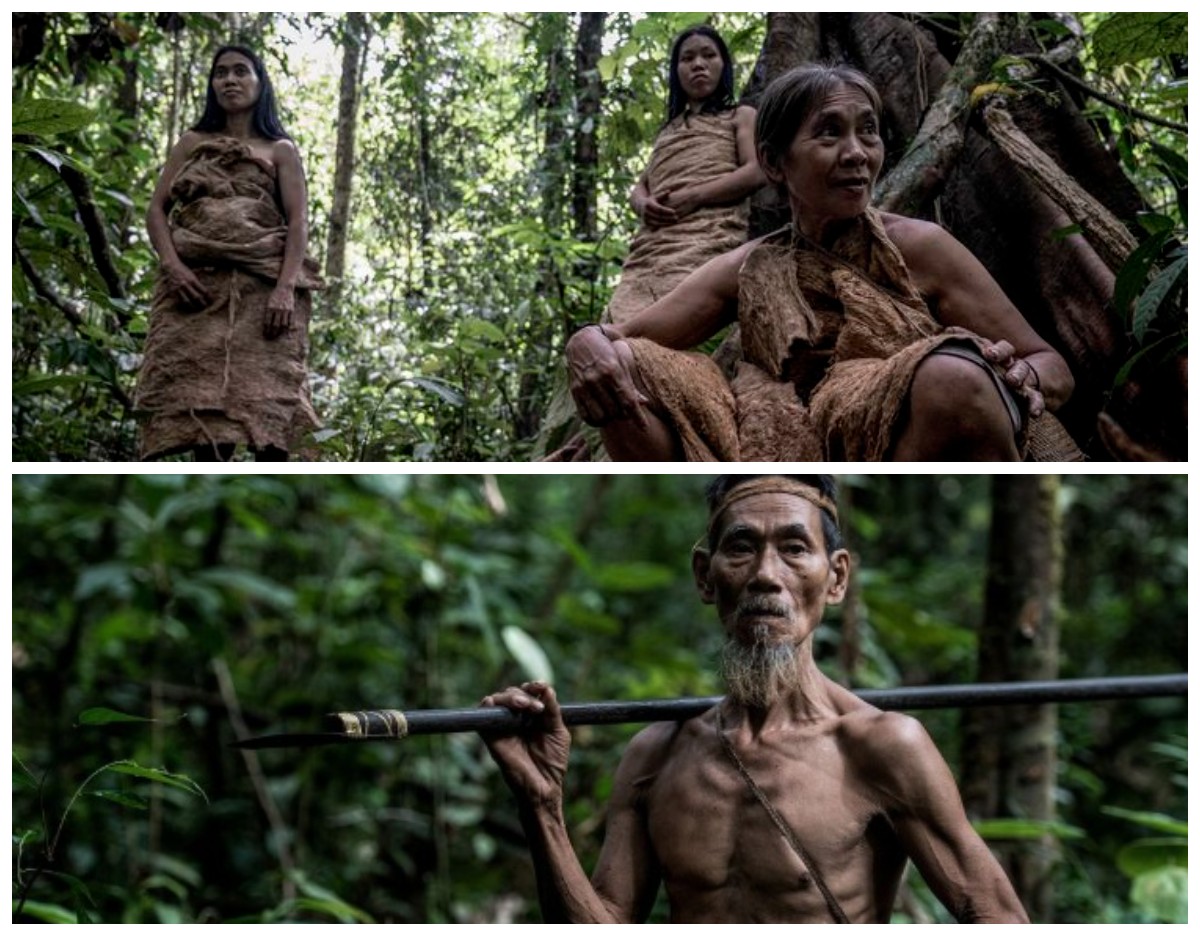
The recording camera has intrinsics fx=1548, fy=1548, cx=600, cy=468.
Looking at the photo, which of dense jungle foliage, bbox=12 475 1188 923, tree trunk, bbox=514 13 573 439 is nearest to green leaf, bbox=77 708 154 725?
dense jungle foliage, bbox=12 475 1188 923

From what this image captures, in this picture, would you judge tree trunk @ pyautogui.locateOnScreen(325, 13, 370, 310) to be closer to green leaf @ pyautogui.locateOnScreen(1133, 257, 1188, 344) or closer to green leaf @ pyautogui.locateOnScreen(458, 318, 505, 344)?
green leaf @ pyautogui.locateOnScreen(458, 318, 505, 344)

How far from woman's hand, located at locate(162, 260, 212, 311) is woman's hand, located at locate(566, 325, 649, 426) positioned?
7.16 feet

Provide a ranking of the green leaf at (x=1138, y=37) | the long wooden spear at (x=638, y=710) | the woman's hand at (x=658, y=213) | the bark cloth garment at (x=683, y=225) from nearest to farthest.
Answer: the long wooden spear at (x=638, y=710), the green leaf at (x=1138, y=37), the bark cloth garment at (x=683, y=225), the woman's hand at (x=658, y=213)

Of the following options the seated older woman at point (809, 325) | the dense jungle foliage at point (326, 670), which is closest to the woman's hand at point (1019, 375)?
the seated older woman at point (809, 325)

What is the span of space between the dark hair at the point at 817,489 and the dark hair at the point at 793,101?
0.92 metres

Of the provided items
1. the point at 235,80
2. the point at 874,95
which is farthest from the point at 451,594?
the point at 874,95

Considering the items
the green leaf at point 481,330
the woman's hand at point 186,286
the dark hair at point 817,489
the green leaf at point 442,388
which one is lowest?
the dark hair at point 817,489

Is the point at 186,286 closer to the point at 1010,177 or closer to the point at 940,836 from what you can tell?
the point at 1010,177

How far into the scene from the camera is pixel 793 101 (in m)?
3.32

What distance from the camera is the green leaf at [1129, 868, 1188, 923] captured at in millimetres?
4293

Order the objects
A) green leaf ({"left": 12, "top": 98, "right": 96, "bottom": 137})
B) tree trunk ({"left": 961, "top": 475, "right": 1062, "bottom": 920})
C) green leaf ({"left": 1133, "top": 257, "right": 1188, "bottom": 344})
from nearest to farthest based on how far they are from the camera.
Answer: green leaf ({"left": 1133, "top": 257, "right": 1188, "bottom": 344}) < green leaf ({"left": 12, "top": 98, "right": 96, "bottom": 137}) < tree trunk ({"left": 961, "top": 475, "right": 1062, "bottom": 920})

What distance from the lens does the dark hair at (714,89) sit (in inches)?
191

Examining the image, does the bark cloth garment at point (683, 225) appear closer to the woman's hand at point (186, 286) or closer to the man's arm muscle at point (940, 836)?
the woman's hand at point (186, 286)

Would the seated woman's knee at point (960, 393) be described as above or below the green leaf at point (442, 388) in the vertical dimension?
above
